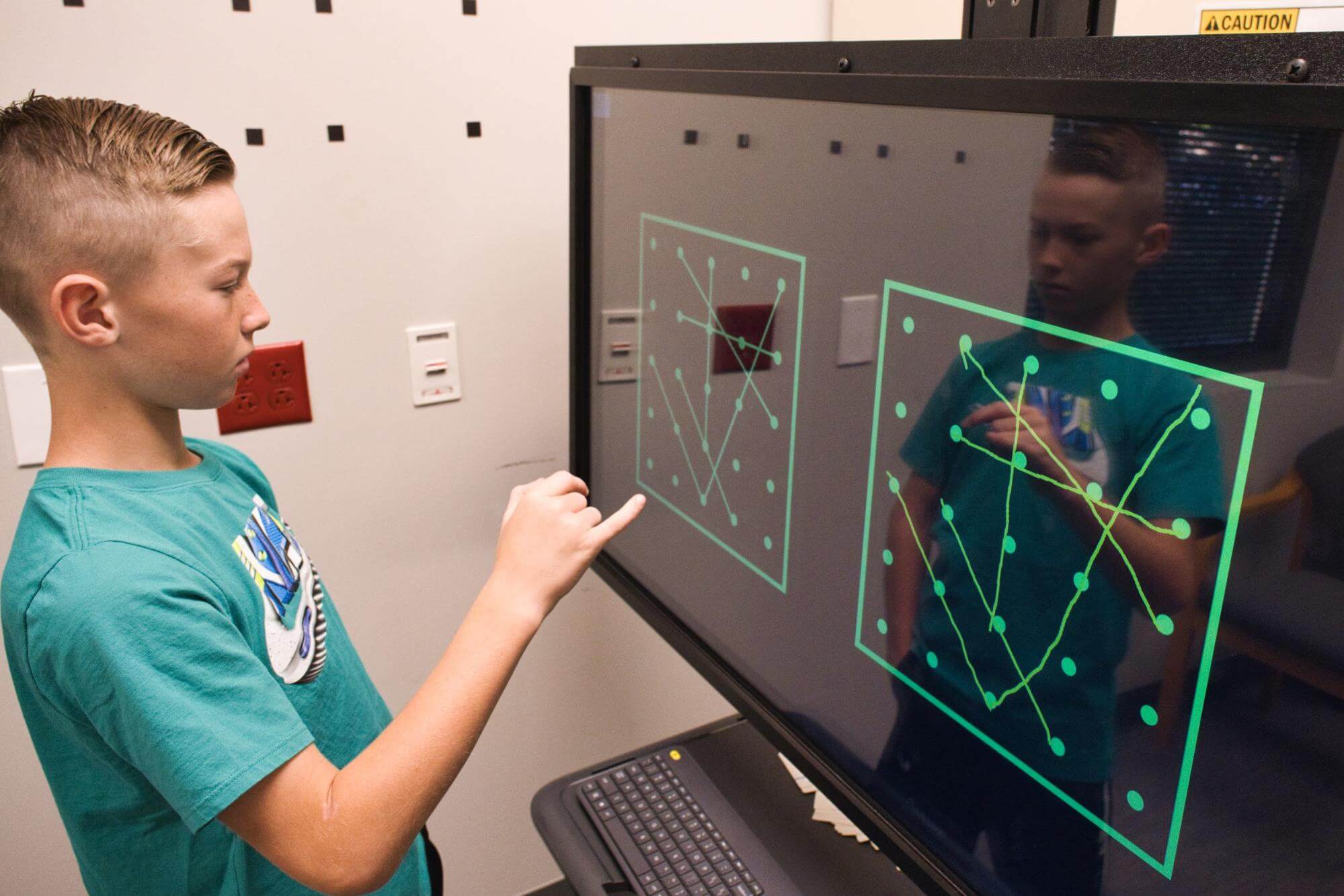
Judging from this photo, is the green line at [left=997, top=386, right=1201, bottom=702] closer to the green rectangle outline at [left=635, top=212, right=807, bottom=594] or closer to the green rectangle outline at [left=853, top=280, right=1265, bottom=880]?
the green rectangle outline at [left=853, top=280, right=1265, bottom=880]

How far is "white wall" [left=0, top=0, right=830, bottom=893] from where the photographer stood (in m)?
1.13

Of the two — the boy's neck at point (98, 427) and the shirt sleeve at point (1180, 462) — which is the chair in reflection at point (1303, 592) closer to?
the shirt sleeve at point (1180, 462)

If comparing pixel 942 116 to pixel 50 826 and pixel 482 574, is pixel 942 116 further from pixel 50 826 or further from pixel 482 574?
pixel 50 826

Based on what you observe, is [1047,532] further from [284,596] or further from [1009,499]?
[284,596]

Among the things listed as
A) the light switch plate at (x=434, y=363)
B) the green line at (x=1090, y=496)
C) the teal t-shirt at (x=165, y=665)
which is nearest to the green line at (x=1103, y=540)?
the green line at (x=1090, y=496)

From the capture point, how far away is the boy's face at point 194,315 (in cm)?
75

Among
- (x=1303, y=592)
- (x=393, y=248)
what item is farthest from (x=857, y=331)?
(x=393, y=248)

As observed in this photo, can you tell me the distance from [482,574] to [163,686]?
80 centimetres

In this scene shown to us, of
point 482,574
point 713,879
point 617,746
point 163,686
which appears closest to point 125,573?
point 163,686

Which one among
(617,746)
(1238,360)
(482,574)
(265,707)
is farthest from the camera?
(617,746)

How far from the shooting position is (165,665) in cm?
68

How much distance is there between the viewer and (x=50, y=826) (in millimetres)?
1296

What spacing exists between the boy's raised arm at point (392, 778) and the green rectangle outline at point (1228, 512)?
0.31 m

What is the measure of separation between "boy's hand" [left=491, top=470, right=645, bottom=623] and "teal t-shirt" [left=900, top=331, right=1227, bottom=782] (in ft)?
0.83
